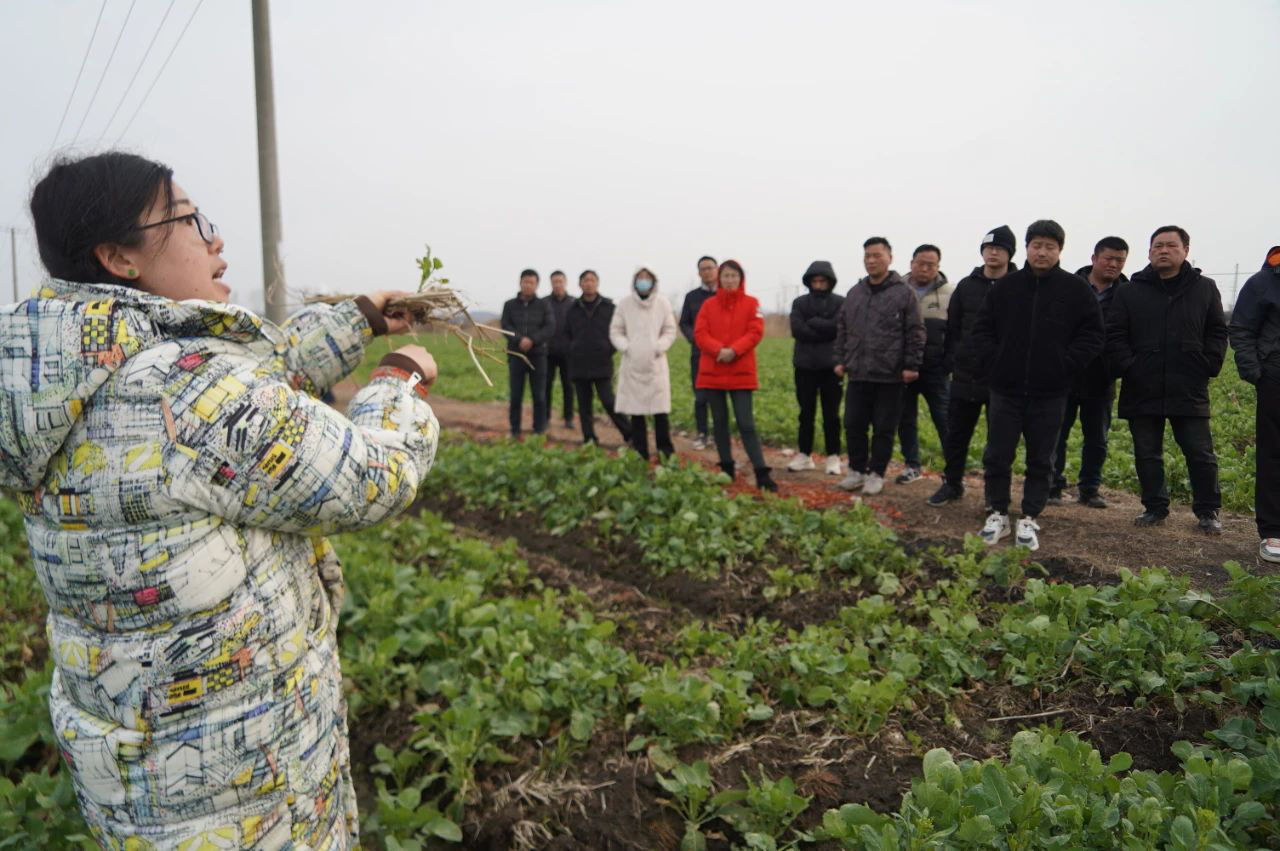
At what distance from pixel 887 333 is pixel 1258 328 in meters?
3.43

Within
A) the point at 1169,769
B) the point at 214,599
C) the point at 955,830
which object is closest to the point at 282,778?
the point at 214,599

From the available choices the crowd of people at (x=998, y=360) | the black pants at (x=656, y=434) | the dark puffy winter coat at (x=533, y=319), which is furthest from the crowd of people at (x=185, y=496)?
the dark puffy winter coat at (x=533, y=319)

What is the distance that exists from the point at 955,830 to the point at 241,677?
1786 millimetres

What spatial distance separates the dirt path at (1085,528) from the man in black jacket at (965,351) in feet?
0.75

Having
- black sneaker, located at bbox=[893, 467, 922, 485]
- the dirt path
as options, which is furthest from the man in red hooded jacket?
black sneaker, located at bbox=[893, 467, 922, 485]

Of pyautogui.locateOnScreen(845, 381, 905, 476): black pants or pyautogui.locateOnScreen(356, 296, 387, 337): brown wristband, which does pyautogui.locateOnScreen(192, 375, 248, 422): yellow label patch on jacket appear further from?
pyautogui.locateOnScreen(845, 381, 905, 476): black pants

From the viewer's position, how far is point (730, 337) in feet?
22.8

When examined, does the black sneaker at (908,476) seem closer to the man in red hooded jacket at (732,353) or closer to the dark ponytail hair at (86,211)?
the man in red hooded jacket at (732,353)

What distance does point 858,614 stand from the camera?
13.3 feet

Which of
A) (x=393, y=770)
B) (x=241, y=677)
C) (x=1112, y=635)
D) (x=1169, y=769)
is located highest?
(x=241, y=677)

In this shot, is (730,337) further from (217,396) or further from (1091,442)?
(217,396)

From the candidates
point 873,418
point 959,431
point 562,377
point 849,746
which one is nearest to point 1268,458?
point 849,746

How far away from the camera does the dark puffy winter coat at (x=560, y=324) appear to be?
10.5m

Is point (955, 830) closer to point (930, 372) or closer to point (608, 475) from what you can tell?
point (608, 475)
